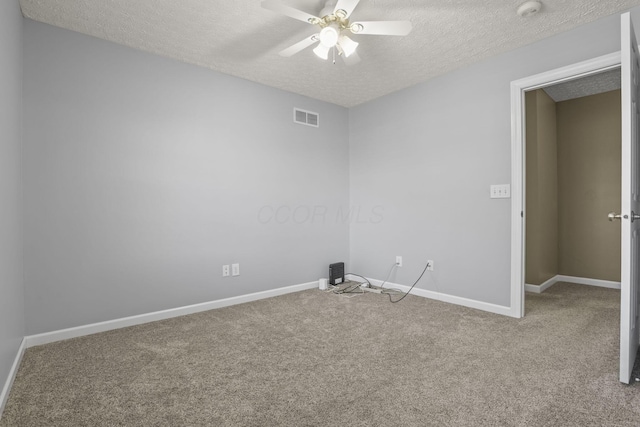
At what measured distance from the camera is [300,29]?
2.36 metres

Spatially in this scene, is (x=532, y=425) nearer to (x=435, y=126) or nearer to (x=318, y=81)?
(x=435, y=126)

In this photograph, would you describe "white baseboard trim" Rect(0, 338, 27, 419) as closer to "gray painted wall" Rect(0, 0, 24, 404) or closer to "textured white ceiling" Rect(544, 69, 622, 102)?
"gray painted wall" Rect(0, 0, 24, 404)

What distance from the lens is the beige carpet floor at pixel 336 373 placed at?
4.65 ft

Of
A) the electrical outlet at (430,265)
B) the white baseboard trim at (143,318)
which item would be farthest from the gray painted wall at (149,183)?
the electrical outlet at (430,265)

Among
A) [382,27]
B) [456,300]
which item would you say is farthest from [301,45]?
[456,300]

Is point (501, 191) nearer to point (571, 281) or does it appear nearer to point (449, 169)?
point (449, 169)

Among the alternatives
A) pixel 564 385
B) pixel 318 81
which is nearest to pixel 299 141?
pixel 318 81

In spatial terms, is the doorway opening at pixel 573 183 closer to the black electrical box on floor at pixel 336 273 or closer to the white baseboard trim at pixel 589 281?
the white baseboard trim at pixel 589 281

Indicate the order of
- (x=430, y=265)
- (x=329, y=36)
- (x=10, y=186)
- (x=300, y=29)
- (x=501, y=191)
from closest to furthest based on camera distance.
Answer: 1. (x=10, y=186)
2. (x=329, y=36)
3. (x=300, y=29)
4. (x=501, y=191)
5. (x=430, y=265)

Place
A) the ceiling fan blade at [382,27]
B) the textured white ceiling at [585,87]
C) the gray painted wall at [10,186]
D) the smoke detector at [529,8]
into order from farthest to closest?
the textured white ceiling at [585,87] → the smoke detector at [529,8] → the ceiling fan blade at [382,27] → the gray painted wall at [10,186]

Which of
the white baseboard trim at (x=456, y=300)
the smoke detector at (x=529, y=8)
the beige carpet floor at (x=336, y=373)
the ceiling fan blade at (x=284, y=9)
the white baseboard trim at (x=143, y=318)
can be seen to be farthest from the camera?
the white baseboard trim at (x=456, y=300)

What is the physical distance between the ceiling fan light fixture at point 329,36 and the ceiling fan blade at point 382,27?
0.15m

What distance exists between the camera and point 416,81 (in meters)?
3.33

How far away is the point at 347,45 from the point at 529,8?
1220mm
